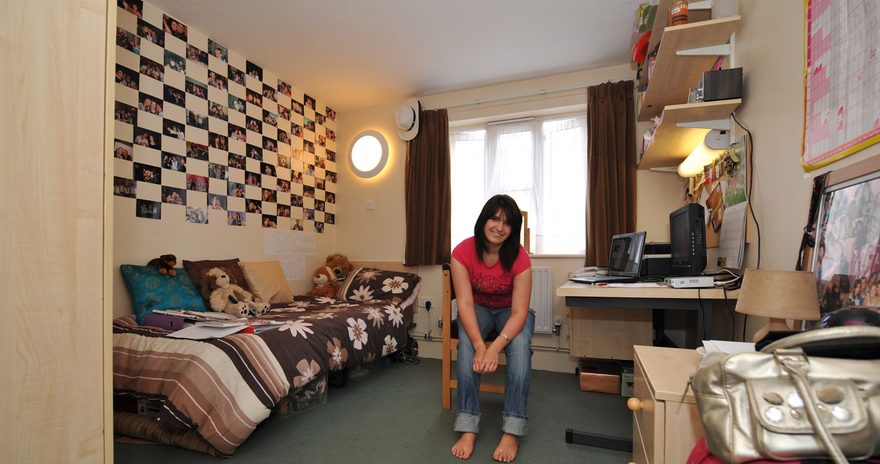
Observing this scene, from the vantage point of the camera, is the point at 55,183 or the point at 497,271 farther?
the point at 497,271

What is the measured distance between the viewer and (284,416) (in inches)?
80.9

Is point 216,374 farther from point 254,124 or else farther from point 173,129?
point 254,124

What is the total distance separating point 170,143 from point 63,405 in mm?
1968

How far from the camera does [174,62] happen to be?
97.0 inches

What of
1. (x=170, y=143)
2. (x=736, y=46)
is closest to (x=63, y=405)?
(x=170, y=143)

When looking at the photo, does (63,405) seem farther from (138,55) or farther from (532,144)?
(532,144)

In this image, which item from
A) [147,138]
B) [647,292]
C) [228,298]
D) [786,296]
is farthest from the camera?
[228,298]

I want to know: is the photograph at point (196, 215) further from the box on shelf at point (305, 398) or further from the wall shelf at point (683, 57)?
the wall shelf at point (683, 57)

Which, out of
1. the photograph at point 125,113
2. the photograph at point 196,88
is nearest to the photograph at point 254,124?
the photograph at point 196,88

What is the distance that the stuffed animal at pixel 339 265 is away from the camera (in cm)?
359

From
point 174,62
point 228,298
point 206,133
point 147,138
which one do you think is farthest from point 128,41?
point 228,298

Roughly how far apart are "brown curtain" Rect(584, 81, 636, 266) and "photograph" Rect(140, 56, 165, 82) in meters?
2.92

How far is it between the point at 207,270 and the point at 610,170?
287 centimetres

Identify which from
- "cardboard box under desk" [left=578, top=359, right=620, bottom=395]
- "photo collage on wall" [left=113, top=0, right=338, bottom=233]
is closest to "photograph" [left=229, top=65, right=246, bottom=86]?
"photo collage on wall" [left=113, top=0, right=338, bottom=233]
